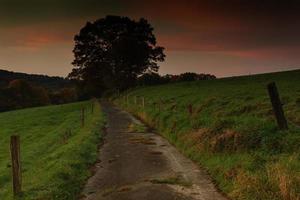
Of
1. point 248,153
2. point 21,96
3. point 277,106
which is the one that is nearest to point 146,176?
point 248,153

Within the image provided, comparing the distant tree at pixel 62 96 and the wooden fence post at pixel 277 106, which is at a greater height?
the wooden fence post at pixel 277 106

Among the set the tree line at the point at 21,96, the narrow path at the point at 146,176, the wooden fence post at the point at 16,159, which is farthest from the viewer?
the tree line at the point at 21,96

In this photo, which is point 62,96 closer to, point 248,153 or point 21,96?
point 21,96

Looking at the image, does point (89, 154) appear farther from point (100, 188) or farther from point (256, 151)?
point (256, 151)

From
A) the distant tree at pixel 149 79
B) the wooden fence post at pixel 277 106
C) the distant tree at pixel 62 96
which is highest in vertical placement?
the distant tree at pixel 149 79

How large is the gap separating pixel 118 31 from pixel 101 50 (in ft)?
18.4

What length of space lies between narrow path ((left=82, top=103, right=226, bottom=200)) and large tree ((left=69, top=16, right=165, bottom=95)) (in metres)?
67.7

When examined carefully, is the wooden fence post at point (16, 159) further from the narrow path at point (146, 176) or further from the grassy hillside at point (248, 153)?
the grassy hillside at point (248, 153)

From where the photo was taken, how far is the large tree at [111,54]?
3531 inches

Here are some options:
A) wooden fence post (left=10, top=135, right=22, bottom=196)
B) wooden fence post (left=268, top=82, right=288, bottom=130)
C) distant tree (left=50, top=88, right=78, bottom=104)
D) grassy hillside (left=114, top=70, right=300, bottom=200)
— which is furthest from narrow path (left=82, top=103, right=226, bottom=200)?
distant tree (left=50, top=88, right=78, bottom=104)

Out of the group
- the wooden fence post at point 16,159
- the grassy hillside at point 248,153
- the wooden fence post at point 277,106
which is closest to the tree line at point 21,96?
the grassy hillside at point 248,153

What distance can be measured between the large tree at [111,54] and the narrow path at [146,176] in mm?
67673

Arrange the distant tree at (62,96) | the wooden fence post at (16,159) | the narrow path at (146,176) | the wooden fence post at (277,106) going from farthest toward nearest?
the distant tree at (62,96) < the wooden fence post at (277,106) < the wooden fence post at (16,159) < the narrow path at (146,176)

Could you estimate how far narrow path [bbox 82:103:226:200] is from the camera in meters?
12.6
